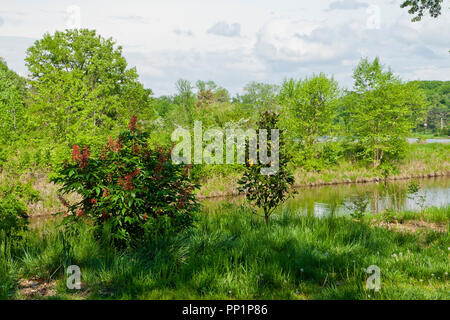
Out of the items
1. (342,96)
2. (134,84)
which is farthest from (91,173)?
(134,84)

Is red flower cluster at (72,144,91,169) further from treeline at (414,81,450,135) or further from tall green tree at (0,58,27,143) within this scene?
treeline at (414,81,450,135)

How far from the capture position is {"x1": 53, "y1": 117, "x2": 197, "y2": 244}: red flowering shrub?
16.4ft

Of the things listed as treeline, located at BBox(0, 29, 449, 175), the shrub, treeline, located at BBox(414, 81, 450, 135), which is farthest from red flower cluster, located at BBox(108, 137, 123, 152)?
treeline, located at BBox(414, 81, 450, 135)

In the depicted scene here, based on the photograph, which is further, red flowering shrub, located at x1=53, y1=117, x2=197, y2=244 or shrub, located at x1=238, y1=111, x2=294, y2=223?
shrub, located at x1=238, y1=111, x2=294, y2=223

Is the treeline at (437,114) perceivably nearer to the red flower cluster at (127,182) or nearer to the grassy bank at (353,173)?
the grassy bank at (353,173)

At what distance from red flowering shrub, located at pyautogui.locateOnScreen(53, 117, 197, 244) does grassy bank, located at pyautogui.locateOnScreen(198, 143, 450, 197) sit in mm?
13190

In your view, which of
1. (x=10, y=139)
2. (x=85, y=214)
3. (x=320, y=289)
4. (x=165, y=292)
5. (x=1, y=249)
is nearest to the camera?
(x=165, y=292)

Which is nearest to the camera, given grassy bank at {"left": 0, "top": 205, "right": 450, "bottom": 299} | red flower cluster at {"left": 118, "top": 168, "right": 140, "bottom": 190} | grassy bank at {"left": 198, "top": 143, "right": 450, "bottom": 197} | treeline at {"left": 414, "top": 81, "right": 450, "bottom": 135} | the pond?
grassy bank at {"left": 0, "top": 205, "right": 450, "bottom": 299}

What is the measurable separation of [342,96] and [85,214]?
2563 centimetres

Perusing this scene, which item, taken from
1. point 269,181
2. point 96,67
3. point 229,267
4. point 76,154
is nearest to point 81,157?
point 76,154

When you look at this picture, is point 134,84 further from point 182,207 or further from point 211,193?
point 182,207

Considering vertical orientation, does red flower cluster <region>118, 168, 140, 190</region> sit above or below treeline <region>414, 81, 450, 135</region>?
below

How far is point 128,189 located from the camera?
4977mm
